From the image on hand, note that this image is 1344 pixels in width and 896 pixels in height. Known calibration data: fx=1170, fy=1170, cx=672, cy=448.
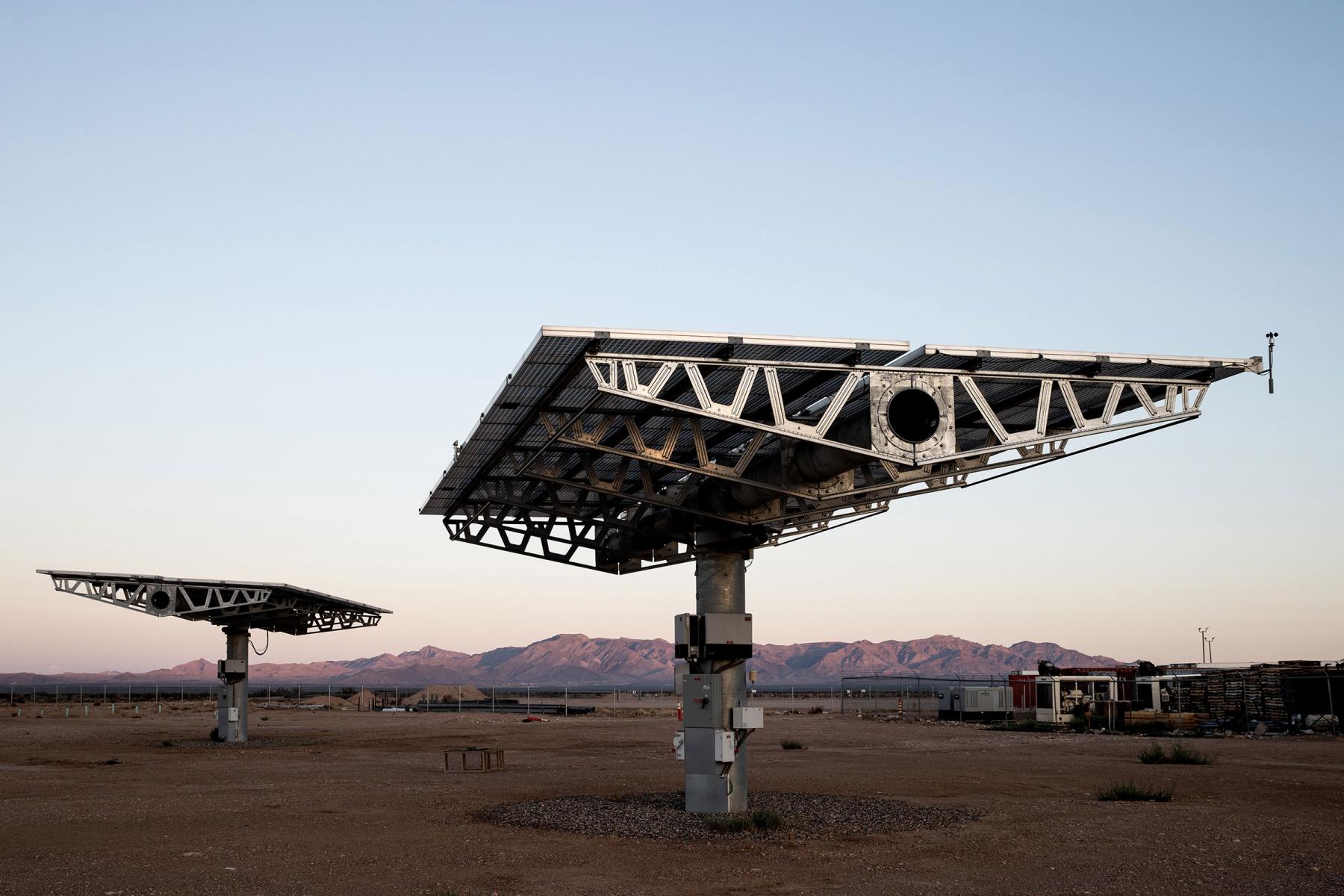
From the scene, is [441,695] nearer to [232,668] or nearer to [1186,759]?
[232,668]

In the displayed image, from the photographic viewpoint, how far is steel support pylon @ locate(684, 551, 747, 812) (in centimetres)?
2047

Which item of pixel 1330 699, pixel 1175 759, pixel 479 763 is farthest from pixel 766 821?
pixel 1330 699

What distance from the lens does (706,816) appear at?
20203mm

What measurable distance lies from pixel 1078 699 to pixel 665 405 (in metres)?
46.1

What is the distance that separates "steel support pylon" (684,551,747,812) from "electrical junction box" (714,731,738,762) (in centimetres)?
10

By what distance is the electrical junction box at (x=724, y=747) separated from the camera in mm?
20297

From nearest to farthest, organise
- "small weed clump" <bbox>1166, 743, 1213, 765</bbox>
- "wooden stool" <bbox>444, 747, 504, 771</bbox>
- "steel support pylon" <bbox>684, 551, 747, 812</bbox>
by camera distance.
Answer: "steel support pylon" <bbox>684, 551, 747, 812</bbox>, "wooden stool" <bbox>444, 747, 504, 771</bbox>, "small weed clump" <bbox>1166, 743, 1213, 765</bbox>

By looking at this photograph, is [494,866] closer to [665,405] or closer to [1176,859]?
[665,405]

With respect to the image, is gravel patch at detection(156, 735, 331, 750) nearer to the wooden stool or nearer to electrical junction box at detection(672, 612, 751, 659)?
the wooden stool

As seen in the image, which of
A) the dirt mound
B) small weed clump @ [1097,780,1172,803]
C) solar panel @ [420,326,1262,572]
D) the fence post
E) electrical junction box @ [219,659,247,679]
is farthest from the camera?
the dirt mound

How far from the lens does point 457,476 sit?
72.6 ft

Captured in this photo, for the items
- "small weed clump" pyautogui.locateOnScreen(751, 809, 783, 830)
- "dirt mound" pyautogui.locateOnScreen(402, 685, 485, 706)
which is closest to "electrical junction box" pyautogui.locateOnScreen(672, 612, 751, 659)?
"small weed clump" pyautogui.locateOnScreen(751, 809, 783, 830)

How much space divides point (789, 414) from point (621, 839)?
7.23 m

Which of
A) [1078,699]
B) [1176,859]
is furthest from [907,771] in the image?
[1078,699]
